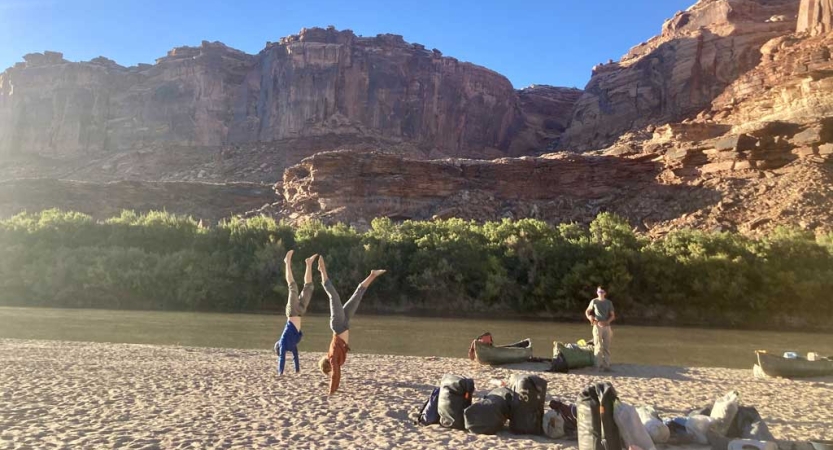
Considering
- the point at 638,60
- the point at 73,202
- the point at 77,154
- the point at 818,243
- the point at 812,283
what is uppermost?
the point at 638,60

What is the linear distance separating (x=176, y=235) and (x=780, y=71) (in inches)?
2299

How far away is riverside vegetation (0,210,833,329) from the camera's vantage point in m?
26.7

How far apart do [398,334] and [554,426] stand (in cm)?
1349

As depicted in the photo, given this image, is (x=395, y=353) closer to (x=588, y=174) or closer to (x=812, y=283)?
(x=812, y=283)

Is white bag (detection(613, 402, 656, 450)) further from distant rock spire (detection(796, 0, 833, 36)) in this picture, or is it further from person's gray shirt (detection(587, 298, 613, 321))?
distant rock spire (detection(796, 0, 833, 36))

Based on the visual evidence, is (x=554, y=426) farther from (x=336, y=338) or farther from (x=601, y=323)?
(x=601, y=323)

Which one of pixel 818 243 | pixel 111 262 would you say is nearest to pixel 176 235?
pixel 111 262

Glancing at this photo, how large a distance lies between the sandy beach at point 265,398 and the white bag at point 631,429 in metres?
0.89

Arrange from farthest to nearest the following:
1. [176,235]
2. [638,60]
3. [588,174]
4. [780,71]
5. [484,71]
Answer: [484,71] → [638,60] → [780,71] → [588,174] → [176,235]

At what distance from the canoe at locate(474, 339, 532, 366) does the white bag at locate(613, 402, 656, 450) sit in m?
6.54

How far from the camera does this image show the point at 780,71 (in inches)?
2190

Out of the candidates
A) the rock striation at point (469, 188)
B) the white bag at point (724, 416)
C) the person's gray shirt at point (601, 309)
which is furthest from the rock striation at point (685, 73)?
the white bag at point (724, 416)

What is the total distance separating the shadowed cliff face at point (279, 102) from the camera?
9481 cm

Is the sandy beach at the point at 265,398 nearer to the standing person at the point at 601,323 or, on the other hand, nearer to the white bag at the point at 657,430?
the standing person at the point at 601,323
